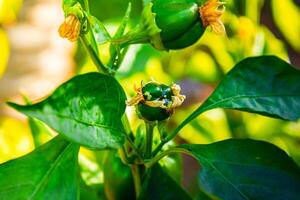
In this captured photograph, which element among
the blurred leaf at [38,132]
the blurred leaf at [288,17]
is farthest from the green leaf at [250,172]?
the blurred leaf at [288,17]

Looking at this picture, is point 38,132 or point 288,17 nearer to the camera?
point 38,132

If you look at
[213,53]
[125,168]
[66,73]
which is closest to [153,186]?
[125,168]

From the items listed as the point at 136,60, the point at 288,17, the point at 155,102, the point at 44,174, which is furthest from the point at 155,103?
the point at 288,17

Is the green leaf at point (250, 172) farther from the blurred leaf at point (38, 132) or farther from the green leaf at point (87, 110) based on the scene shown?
the blurred leaf at point (38, 132)

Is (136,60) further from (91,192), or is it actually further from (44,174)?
(44,174)

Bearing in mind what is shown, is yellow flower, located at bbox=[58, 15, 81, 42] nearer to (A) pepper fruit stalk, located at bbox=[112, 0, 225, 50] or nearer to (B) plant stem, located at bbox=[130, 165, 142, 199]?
(A) pepper fruit stalk, located at bbox=[112, 0, 225, 50]

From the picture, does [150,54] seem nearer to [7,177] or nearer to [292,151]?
[292,151]
